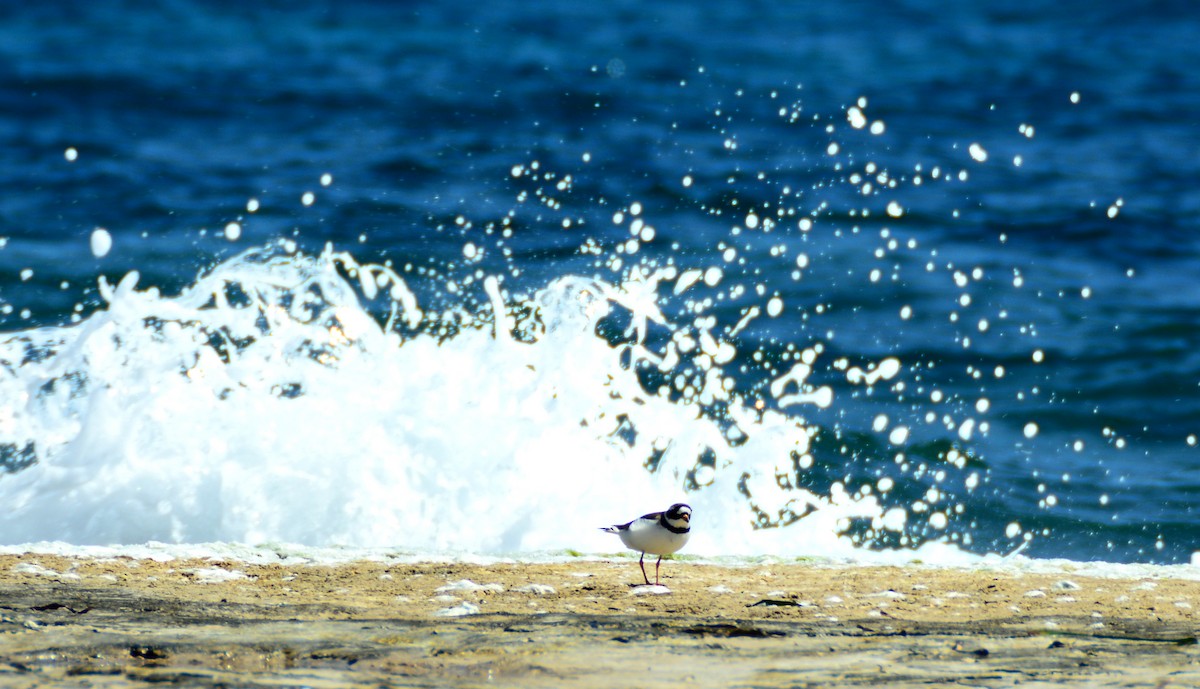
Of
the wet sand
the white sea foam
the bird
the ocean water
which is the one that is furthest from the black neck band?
the white sea foam

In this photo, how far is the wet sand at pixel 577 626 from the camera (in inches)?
105

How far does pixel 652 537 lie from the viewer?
397 cm

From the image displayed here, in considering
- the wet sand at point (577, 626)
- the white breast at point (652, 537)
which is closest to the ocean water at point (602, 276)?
the white breast at point (652, 537)

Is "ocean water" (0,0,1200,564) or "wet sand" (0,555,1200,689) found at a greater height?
"ocean water" (0,0,1200,564)

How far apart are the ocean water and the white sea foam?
0.02 meters

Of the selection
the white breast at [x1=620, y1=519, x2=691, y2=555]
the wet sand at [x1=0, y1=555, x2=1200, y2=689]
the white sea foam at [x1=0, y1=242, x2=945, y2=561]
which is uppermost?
the white sea foam at [x1=0, y1=242, x2=945, y2=561]

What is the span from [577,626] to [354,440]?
289 centimetres

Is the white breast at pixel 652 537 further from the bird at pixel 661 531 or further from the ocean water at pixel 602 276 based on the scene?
the ocean water at pixel 602 276

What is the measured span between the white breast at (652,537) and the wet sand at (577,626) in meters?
0.12

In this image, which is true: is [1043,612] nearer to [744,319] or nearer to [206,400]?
[206,400]

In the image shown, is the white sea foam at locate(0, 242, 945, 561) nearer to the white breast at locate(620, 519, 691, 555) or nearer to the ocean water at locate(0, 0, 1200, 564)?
the ocean water at locate(0, 0, 1200, 564)

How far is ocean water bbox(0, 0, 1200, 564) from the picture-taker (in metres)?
5.80

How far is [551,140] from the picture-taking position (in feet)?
36.8

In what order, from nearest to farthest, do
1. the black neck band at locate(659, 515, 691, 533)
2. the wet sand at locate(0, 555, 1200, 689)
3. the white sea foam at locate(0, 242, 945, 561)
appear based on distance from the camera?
the wet sand at locate(0, 555, 1200, 689), the black neck band at locate(659, 515, 691, 533), the white sea foam at locate(0, 242, 945, 561)
